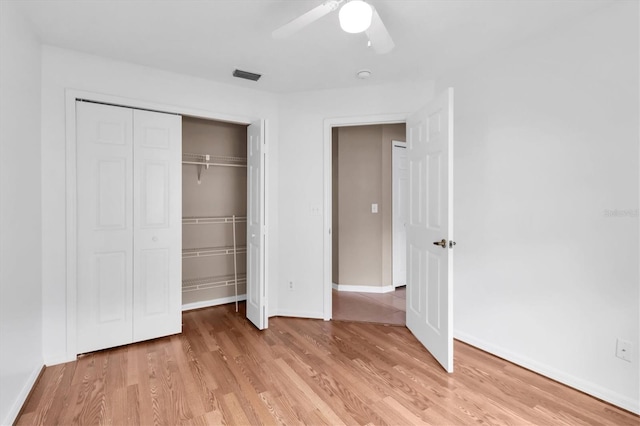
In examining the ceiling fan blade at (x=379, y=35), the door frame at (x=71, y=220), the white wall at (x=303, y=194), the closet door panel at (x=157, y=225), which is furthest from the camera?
the white wall at (x=303, y=194)

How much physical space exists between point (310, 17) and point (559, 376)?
2.72 metres

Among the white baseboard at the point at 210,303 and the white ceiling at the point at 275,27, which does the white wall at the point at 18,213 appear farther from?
the white baseboard at the point at 210,303

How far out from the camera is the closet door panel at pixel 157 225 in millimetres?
2816

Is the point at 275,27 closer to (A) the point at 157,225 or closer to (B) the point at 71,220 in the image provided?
(A) the point at 157,225

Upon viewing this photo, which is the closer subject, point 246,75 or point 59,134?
point 59,134

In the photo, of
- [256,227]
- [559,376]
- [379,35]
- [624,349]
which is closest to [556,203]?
[624,349]

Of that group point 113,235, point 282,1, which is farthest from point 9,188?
point 282,1

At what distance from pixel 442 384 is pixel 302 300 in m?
1.67

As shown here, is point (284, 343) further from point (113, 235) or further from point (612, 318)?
point (612, 318)

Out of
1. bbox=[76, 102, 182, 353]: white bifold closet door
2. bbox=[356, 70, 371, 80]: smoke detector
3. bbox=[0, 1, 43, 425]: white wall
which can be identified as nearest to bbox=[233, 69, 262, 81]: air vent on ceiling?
bbox=[76, 102, 182, 353]: white bifold closet door

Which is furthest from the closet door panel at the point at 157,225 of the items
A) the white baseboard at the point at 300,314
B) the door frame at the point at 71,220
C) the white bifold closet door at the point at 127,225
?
the white baseboard at the point at 300,314

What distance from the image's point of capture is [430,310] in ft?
8.64

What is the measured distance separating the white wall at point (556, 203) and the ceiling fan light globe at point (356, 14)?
151 centimetres

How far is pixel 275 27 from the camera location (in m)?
2.25
